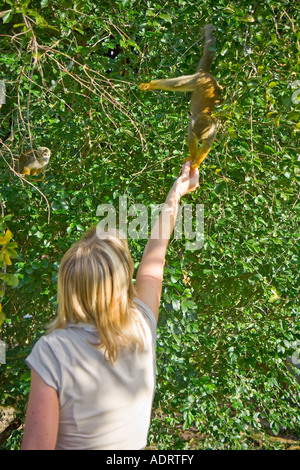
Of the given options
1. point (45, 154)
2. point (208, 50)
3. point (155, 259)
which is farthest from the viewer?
point (45, 154)

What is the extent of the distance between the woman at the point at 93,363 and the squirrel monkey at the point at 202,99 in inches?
48.6

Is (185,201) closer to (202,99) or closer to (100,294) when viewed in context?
(202,99)

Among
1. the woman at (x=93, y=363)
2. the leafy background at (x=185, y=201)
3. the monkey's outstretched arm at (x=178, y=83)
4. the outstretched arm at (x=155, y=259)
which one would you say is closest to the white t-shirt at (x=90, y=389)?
the woman at (x=93, y=363)

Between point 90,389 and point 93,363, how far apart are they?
0.05 m

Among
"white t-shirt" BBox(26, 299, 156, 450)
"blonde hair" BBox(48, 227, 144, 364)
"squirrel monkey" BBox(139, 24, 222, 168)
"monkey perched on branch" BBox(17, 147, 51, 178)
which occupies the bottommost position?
"white t-shirt" BBox(26, 299, 156, 450)

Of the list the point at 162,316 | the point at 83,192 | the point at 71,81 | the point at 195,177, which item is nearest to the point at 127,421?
the point at 195,177

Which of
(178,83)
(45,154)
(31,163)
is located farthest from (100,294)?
(31,163)

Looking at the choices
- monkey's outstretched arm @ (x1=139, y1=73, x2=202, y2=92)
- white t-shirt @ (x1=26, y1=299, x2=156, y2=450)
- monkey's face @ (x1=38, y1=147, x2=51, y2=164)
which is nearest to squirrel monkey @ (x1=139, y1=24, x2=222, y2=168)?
monkey's outstretched arm @ (x1=139, y1=73, x2=202, y2=92)

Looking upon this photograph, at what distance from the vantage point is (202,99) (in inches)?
87.3

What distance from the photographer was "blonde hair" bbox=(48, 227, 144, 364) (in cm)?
103

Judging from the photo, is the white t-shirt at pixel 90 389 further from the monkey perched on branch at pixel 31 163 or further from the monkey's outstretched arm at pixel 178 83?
the monkey perched on branch at pixel 31 163

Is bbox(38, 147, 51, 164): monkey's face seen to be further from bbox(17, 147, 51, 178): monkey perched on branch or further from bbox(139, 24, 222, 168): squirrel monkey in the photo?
bbox(139, 24, 222, 168): squirrel monkey

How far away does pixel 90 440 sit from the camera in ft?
3.22

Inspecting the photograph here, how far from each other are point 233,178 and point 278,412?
51.7 inches
